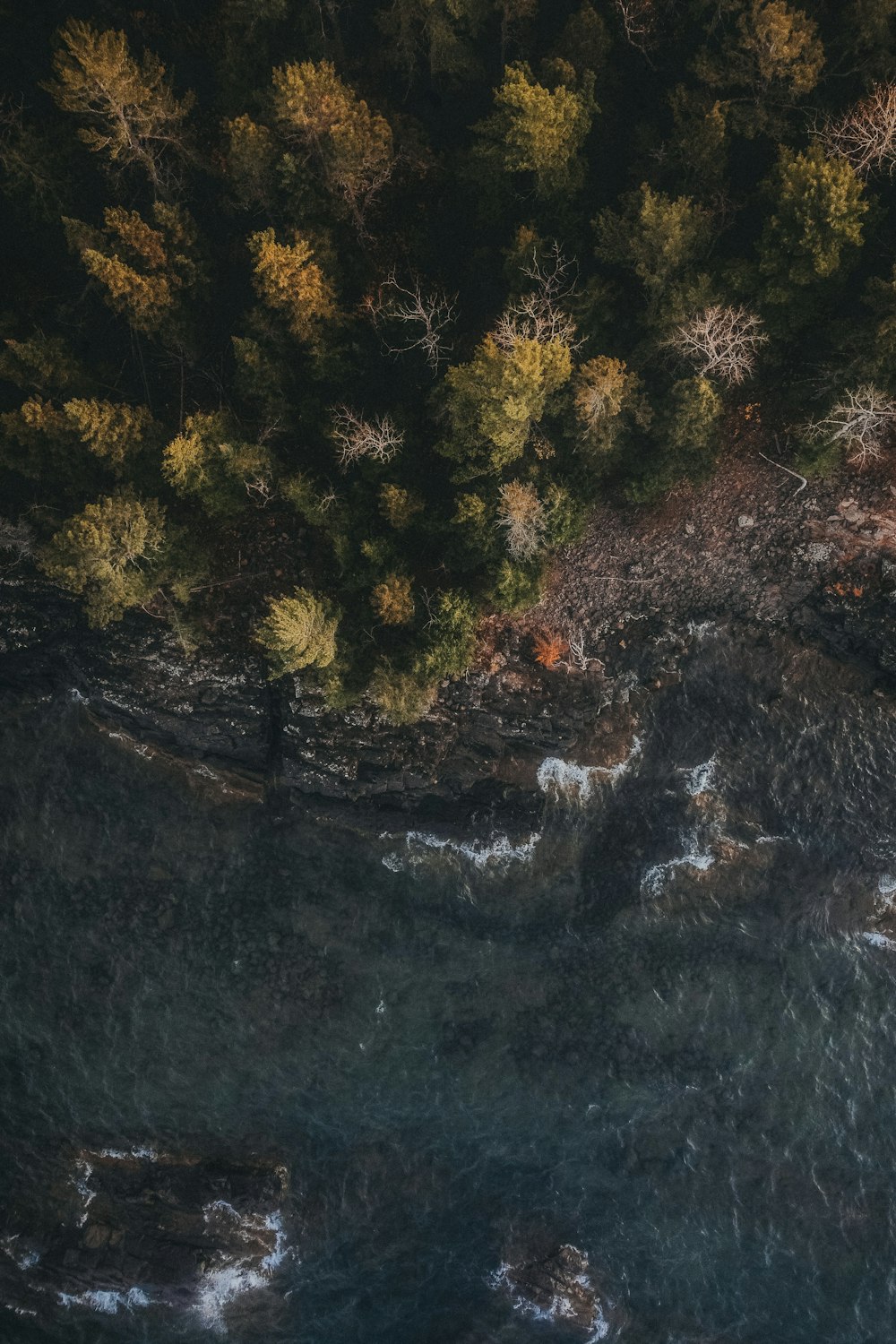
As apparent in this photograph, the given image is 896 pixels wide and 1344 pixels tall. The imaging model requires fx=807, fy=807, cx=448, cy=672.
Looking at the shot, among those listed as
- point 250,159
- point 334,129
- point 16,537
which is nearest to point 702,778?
point 334,129

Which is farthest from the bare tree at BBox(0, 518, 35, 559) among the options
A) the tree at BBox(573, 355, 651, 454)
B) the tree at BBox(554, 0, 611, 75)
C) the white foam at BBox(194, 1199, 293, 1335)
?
the white foam at BBox(194, 1199, 293, 1335)

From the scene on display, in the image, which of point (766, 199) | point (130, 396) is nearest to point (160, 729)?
point (130, 396)

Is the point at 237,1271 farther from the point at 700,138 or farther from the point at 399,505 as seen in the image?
the point at 700,138

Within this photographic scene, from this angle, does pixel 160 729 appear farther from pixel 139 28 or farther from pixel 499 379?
pixel 139 28

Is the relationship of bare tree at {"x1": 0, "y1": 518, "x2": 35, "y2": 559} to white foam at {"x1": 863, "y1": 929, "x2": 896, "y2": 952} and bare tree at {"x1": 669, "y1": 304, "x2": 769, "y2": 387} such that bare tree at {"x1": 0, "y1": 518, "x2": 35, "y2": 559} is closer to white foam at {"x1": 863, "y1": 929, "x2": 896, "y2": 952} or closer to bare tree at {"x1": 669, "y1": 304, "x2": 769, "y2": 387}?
bare tree at {"x1": 669, "y1": 304, "x2": 769, "y2": 387}

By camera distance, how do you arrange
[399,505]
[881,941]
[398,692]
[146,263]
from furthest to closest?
[881,941]
[398,692]
[399,505]
[146,263]

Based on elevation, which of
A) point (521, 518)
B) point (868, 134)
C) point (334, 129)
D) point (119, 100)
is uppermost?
point (868, 134)

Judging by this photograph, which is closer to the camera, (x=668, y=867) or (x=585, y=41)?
(x=585, y=41)
